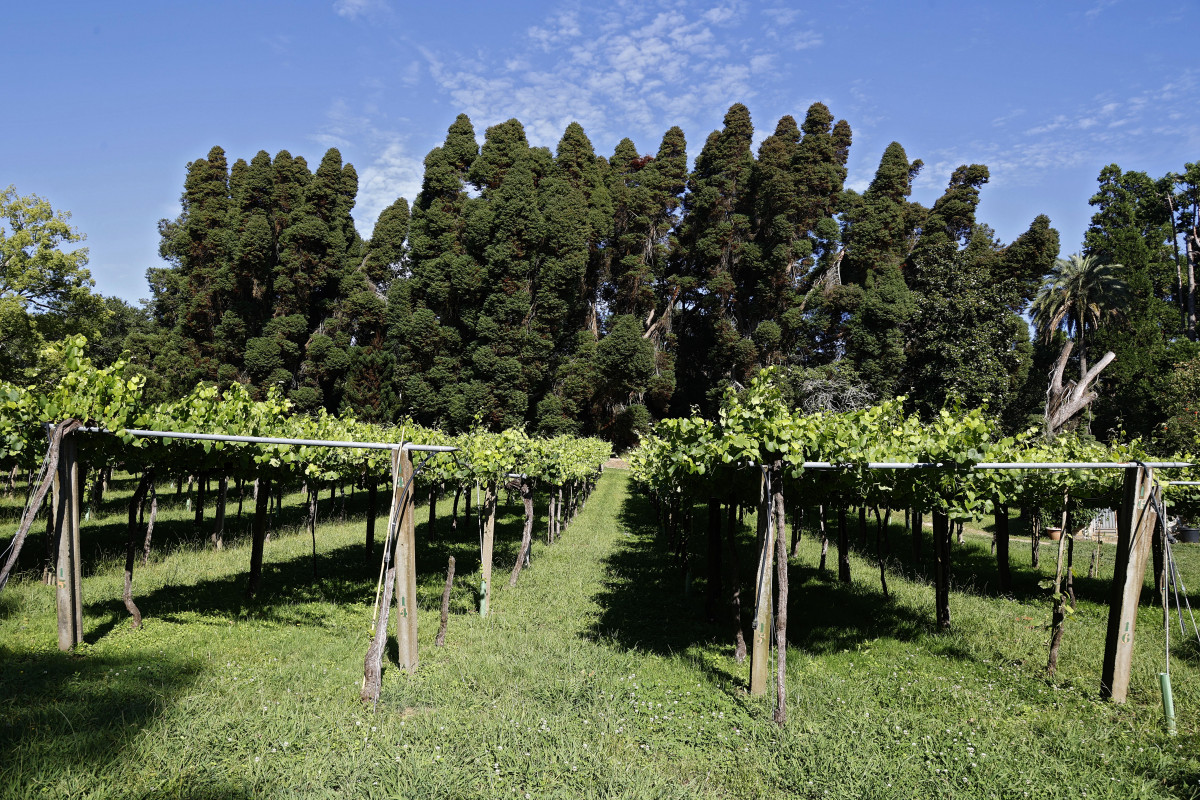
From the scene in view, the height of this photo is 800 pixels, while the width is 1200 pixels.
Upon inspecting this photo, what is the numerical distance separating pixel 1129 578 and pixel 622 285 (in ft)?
118

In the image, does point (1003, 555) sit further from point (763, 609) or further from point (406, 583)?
point (406, 583)

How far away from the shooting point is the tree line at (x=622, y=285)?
33031 mm

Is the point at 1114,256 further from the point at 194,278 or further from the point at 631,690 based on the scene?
the point at 194,278

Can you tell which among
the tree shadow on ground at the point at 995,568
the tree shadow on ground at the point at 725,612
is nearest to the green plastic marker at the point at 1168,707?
the tree shadow on ground at the point at 725,612

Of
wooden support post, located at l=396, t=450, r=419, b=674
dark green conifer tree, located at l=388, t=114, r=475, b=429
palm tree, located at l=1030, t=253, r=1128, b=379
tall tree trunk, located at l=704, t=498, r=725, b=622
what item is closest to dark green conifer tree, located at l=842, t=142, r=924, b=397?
palm tree, located at l=1030, t=253, r=1128, b=379

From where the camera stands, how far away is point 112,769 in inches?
164

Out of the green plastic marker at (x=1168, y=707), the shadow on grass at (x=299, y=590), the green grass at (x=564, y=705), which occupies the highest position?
the green plastic marker at (x=1168, y=707)

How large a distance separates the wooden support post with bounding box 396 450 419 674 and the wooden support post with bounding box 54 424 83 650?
319 cm

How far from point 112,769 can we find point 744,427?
5586 mm

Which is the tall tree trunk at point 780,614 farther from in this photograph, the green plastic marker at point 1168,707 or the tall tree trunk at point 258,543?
the tall tree trunk at point 258,543

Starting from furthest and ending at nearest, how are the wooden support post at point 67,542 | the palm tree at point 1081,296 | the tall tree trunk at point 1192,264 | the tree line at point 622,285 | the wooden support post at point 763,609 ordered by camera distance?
the tall tree trunk at point 1192,264
the tree line at point 622,285
the palm tree at point 1081,296
the wooden support post at point 67,542
the wooden support post at point 763,609

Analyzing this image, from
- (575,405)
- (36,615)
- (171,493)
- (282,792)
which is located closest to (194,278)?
(171,493)

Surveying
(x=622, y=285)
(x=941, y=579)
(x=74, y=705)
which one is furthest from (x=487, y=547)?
(x=622, y=285)

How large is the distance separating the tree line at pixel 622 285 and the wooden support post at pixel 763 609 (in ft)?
85.8
